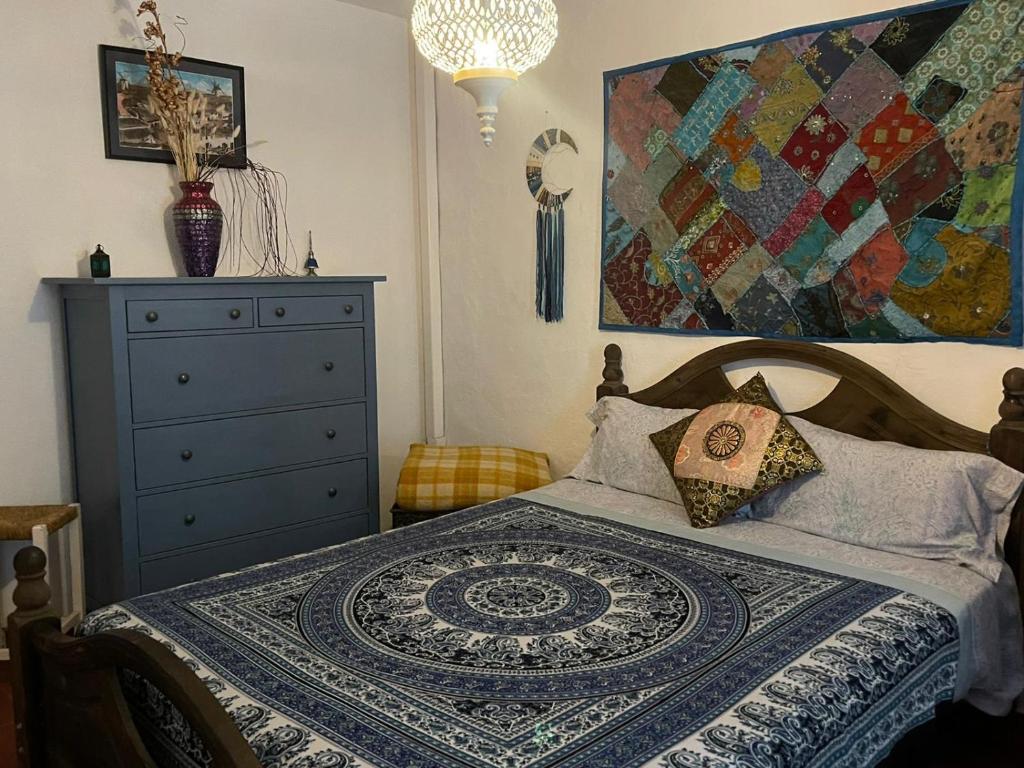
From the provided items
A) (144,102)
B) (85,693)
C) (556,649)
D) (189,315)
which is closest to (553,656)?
(556,649)

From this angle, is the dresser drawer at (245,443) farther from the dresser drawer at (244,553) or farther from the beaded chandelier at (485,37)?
the beaded chandelier at (485,37)

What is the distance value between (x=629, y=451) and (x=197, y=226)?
70.6 inches

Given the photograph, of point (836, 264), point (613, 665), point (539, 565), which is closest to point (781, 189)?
point (836, 264)

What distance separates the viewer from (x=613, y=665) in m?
1.73

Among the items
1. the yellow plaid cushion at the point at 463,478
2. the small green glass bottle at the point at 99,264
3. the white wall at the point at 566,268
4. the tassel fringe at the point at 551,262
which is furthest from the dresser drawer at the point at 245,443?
the tassel fringe at the point at 551,262

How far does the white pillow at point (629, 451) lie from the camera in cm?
291

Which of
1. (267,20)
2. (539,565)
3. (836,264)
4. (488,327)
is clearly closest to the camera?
(539,565)

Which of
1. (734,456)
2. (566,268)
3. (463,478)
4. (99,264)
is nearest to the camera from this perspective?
(734,456)

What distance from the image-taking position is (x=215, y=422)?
302 centimetres

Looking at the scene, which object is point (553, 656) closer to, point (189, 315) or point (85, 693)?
point (85, 693)

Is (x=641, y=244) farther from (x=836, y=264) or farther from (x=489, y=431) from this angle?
(x=489, y=431)

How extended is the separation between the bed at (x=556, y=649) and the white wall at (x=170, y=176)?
4.57 feet

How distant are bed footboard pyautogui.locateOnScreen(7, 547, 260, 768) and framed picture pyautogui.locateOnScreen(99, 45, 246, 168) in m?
1.91

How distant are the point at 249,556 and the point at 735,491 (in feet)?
5.78
